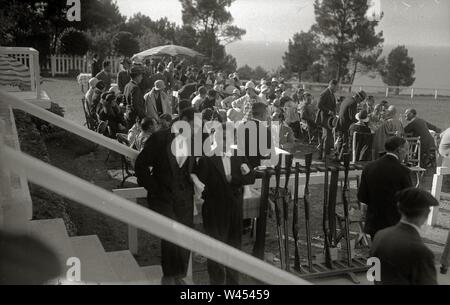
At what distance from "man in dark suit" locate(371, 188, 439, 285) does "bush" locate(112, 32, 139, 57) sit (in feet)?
65.3

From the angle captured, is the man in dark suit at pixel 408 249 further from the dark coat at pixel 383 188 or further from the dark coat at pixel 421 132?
the dark coat at pixel 421 132

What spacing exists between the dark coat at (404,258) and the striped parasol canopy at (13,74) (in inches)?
250

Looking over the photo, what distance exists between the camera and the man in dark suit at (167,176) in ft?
13.5

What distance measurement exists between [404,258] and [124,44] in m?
20.8

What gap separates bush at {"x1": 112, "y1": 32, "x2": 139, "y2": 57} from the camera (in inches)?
853

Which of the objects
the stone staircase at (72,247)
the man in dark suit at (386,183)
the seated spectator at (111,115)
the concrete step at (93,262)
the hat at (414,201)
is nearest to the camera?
the hat at (414,201)

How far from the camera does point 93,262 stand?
405 cm

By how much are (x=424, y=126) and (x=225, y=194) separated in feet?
20.3

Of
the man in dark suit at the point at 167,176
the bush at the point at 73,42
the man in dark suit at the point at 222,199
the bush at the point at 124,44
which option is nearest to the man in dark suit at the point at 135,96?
the man in dark suit at the point at 167,176

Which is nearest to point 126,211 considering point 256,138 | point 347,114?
point 256,138

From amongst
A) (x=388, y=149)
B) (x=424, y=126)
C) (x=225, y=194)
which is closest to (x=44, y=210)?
(x=225, y=194)
